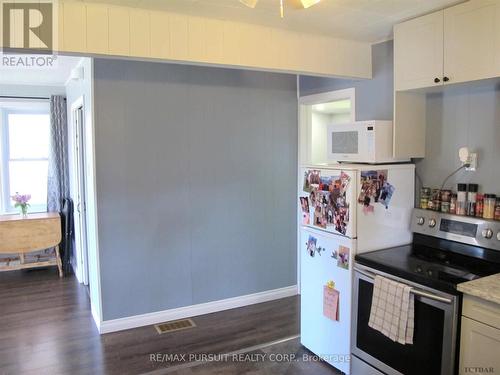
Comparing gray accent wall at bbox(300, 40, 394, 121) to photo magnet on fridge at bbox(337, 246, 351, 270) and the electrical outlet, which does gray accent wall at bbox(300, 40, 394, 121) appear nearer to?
the electrical outlet

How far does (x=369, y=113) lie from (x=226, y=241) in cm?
172

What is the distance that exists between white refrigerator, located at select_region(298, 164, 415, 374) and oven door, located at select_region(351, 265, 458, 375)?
93 mm

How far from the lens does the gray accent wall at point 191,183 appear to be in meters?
3.44

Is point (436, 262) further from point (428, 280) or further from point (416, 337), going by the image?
point (416, 337)

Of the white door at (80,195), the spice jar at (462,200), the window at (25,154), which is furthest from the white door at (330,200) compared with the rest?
the window at (25,154)

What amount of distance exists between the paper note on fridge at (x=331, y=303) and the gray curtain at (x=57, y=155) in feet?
13.0

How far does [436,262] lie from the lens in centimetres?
253

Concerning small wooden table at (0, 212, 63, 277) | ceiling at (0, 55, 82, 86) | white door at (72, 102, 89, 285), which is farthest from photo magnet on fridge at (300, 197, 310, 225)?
small wooden table at (0, 212, 63, 277)

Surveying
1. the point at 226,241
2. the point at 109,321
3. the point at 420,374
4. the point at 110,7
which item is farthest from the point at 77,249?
the point at 420,374

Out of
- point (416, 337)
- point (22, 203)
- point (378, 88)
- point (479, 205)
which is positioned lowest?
point (416, 337)

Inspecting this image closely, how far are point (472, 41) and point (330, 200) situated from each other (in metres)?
1.25

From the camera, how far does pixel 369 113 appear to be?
336 centimetres

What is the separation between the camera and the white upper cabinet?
7.42 ft

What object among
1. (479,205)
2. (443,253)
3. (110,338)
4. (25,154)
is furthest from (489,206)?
(25,154)
